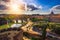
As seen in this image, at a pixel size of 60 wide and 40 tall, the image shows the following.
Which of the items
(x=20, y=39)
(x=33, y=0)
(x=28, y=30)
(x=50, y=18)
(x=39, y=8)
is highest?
(x=33, y=0)

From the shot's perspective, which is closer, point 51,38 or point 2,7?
point 51,38

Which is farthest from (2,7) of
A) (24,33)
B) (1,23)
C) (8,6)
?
(24,33)

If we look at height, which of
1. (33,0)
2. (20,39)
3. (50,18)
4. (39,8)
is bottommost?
(20,39)

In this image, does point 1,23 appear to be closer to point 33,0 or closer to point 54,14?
point 33,0

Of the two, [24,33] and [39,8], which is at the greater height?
[39,8]

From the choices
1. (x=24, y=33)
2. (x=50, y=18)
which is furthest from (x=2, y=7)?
(x=50, y=18)

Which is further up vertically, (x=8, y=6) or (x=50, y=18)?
(x=8, y=6)

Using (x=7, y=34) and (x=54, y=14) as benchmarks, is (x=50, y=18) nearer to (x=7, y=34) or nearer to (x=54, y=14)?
(x=54, y=14)

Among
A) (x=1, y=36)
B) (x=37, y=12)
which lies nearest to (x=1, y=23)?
(x=1, y=36)
